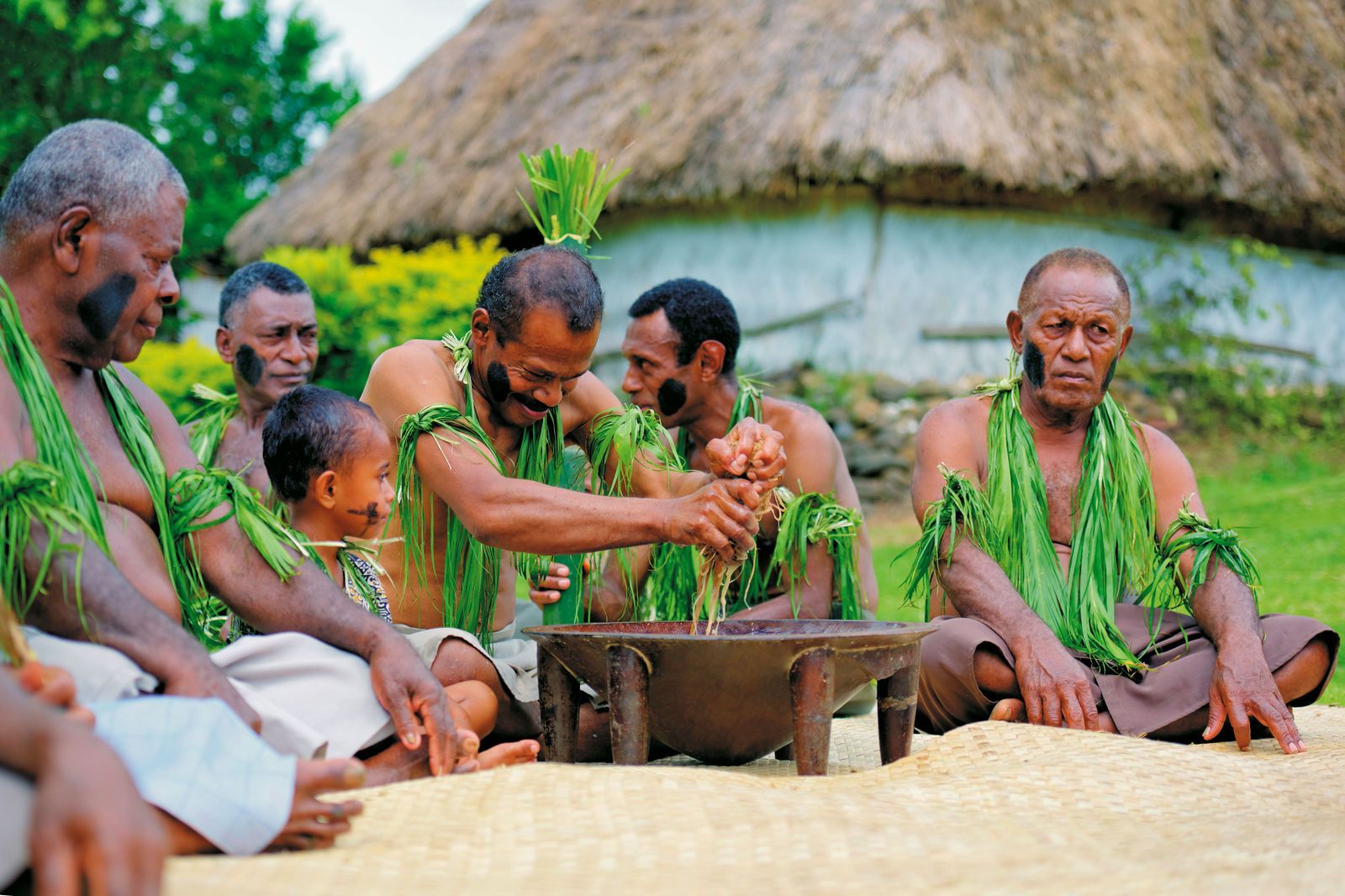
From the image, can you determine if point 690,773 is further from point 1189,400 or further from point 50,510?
point 1189,400

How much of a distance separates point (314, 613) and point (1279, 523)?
6930mm

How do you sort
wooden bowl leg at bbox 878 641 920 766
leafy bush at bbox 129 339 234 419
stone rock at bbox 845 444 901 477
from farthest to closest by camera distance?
stone rock at bbox 845 444 901 477 < leafy bush at bbox 129 339 234 419 < wooden bowl leg at bbox 878 641 920 766

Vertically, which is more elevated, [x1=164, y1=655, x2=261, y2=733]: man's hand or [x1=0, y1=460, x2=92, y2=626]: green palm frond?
[x1=0, y1=460, x2=92, y2=626]: green palm frond

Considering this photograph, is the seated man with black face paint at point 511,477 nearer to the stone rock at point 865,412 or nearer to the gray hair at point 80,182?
the gray hair at point 80,182

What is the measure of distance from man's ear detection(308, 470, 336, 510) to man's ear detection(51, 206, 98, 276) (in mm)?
865

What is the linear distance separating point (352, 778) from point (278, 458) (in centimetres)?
148

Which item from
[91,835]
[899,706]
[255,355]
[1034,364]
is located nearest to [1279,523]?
[1034,364]

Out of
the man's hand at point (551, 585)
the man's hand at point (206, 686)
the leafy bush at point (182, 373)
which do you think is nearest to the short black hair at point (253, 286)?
the man's hand at point (551, 585)

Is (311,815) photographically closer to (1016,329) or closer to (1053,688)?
(1053,688)

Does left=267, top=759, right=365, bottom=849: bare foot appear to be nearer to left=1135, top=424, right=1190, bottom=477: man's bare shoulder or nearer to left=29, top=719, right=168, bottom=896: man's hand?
left=29, top=719, right=168, bottom=896: man's hand

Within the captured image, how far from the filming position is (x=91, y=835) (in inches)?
65.1

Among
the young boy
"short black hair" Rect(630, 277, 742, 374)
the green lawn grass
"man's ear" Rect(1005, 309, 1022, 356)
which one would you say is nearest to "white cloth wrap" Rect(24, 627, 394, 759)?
the young boy

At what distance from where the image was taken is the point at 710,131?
10086 mm

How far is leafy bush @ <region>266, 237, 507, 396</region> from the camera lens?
903 centimetres
